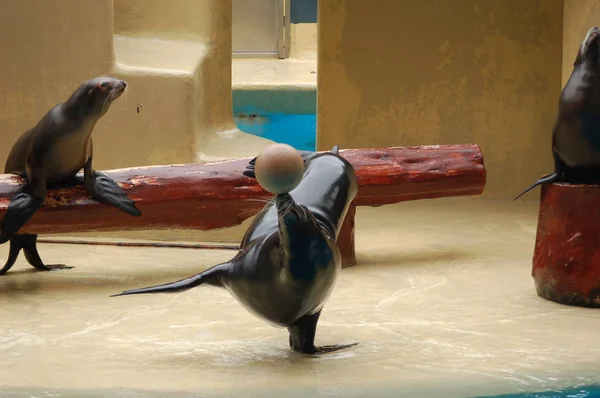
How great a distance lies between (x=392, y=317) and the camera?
483 centimetres

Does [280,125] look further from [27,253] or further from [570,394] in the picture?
[570,394]

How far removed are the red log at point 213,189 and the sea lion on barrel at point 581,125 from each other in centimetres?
131

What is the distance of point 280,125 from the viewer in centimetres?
1531

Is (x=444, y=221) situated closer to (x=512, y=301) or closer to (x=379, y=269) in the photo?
(x=379, y=269)

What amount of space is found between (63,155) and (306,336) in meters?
2.26

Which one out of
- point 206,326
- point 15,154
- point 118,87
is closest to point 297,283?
point 206,326

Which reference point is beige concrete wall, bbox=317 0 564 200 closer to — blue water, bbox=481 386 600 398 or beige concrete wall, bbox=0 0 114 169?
beige concrete wall, bbox=0 0 114 169

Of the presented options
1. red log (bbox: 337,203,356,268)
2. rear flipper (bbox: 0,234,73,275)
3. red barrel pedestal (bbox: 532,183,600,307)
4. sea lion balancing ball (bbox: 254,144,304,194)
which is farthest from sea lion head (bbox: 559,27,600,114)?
rear flipper (bbox: 0,234,73,275)

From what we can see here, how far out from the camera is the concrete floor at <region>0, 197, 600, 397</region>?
3.73 m

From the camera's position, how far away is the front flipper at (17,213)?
558 cm

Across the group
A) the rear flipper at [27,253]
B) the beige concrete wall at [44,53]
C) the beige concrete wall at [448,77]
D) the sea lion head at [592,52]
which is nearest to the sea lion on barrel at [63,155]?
the rear flipper at [27,253]

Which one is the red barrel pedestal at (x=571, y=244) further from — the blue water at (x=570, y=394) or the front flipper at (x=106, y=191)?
the front flipper at (x=106, y=191)

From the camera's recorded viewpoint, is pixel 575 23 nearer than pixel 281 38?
Yes

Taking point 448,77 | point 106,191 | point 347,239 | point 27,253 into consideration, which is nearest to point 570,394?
point 347,239
